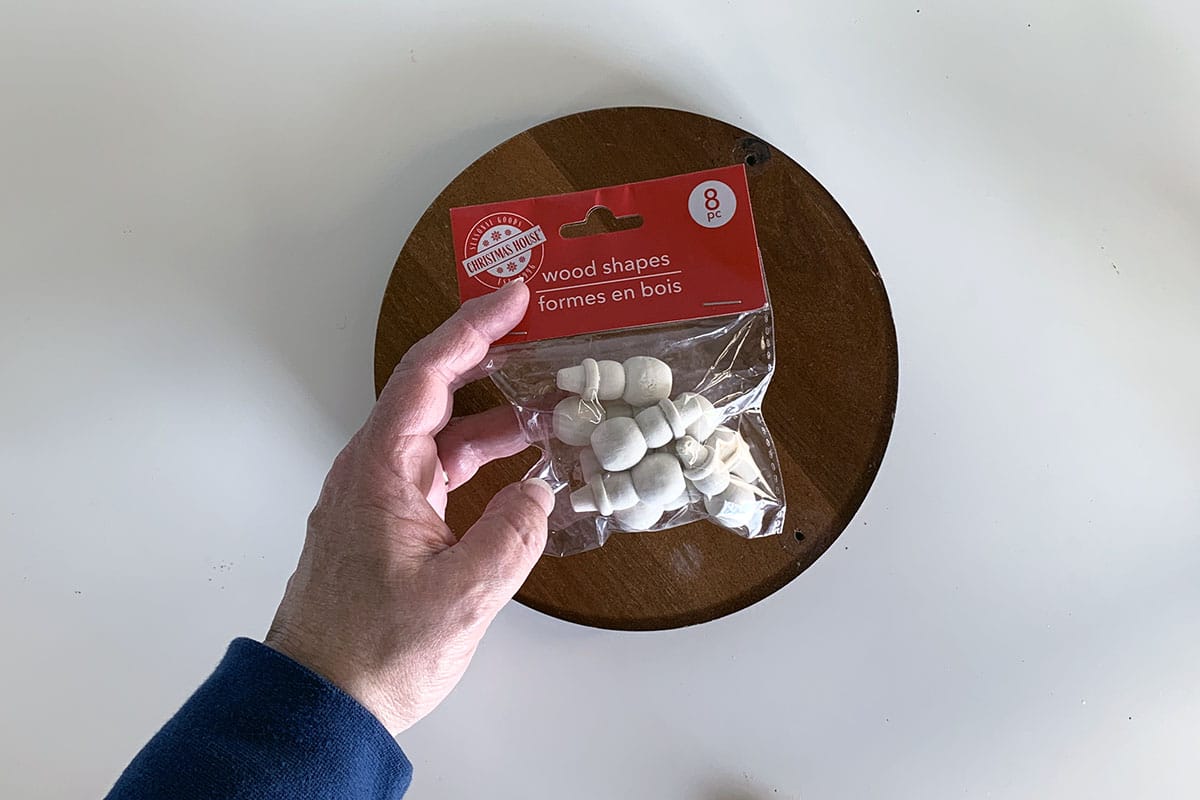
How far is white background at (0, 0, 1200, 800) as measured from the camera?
0.77 m

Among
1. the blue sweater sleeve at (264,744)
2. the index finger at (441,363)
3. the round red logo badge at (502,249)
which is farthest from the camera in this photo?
the round red logo badge at (502,249)

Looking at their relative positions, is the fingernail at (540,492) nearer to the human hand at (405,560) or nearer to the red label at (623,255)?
the human hand at (405,560)

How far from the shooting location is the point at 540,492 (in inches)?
23.4

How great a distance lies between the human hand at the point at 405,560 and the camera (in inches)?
20.4

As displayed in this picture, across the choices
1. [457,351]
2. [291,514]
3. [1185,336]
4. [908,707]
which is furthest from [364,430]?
[1185,336]

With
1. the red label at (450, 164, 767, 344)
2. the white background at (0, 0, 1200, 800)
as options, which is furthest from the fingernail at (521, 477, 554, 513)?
the white background at (0, 0, 1200, 800)

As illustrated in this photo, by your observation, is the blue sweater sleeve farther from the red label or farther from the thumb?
the red label

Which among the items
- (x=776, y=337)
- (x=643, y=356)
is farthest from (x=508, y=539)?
(x=776, y=337)

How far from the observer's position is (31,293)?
2.66ft

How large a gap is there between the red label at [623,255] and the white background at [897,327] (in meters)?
0.16

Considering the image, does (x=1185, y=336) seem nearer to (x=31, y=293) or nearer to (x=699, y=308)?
(x=699, y=308)

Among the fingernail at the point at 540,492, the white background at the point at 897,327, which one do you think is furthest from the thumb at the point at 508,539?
the white background at the point at 897,327

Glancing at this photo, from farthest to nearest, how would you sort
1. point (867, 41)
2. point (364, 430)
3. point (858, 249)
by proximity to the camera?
1. point (867, 41)
2. point (858, 249)
3. point (364, 430)

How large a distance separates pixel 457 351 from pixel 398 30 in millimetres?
448
